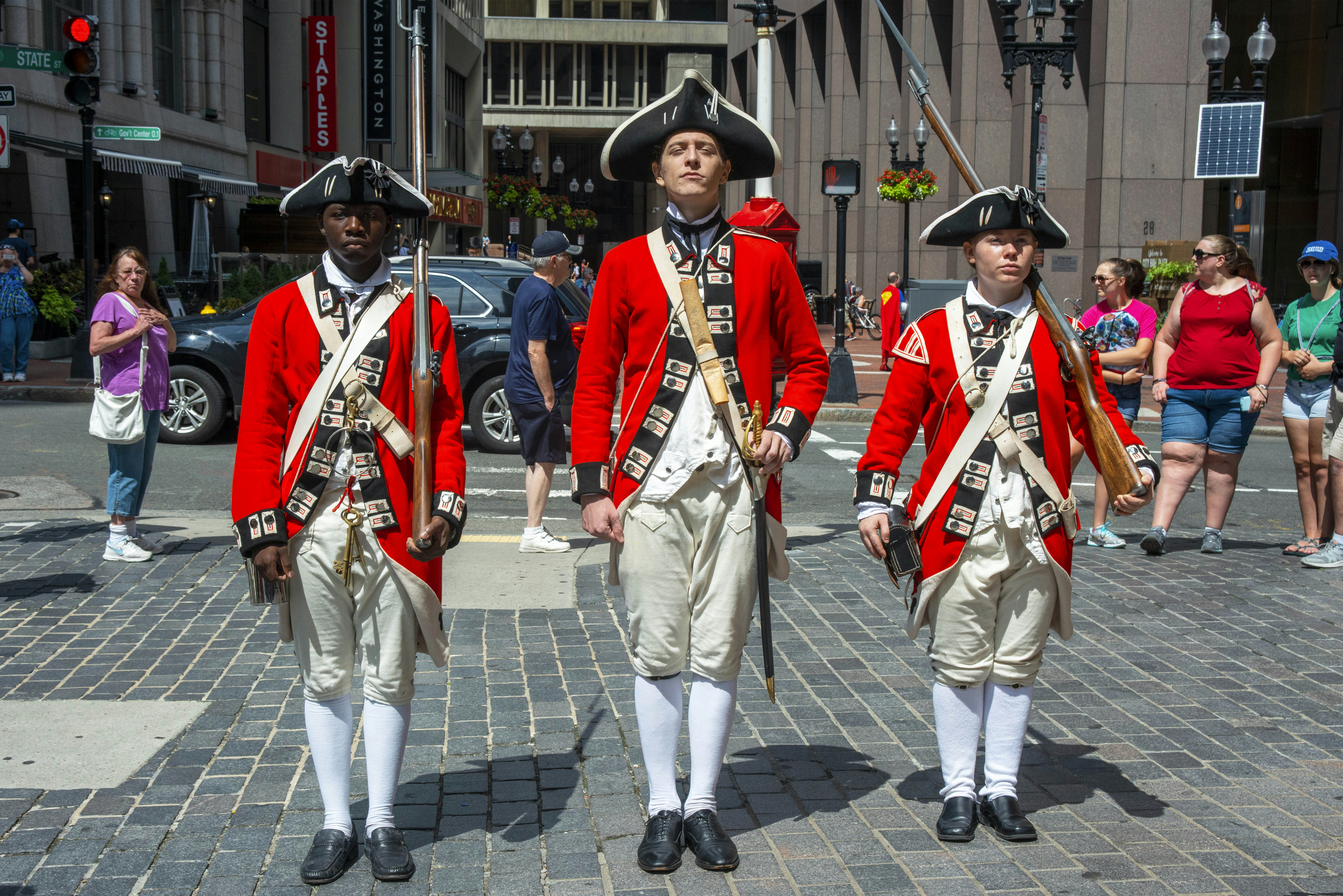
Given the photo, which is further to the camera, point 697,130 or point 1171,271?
point 1171,271

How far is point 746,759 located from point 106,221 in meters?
24.1

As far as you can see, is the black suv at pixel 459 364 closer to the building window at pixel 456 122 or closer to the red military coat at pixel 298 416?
the red military coat at pixel 298 416

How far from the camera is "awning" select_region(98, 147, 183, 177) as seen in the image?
955 inches

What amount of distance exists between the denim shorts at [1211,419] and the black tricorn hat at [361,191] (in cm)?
610

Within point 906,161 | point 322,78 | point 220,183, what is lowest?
point 220,183

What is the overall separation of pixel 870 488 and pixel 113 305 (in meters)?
5.51

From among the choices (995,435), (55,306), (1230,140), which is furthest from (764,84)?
(995,435)

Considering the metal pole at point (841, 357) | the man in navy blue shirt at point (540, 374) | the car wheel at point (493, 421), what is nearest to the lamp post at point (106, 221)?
the metal pole at point (841, 357)

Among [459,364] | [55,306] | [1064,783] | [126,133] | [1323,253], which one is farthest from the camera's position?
[55,306]

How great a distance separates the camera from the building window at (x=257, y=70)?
35.6m

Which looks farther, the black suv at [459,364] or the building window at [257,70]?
the building window at [257,70]

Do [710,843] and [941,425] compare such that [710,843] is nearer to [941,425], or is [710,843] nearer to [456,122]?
[941,425]

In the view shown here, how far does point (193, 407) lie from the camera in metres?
12.6

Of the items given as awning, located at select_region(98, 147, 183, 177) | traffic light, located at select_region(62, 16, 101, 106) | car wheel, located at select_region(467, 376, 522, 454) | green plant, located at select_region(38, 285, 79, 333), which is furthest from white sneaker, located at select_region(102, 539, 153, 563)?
awning, located at select_region(98, 147, 183, 177)
